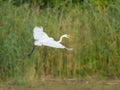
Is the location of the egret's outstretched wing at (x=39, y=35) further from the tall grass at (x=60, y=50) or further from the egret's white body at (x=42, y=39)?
the tall grass at (x=60, y=50)

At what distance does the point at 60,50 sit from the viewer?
23.9 ft

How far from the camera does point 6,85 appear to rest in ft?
22.6

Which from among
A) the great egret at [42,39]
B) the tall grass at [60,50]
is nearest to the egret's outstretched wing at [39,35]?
the great egret at [42,39]

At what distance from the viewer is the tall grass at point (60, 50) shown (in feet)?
23.2

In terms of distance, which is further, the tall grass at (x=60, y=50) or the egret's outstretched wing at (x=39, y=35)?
the tall grass at (x=60, y=50)

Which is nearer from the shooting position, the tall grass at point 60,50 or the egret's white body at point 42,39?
the egret's white body at point 42,39

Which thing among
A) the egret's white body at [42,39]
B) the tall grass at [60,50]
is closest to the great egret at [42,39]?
the egret's white body at [42,39]

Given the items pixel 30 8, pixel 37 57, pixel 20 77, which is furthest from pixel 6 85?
pixel 30 8

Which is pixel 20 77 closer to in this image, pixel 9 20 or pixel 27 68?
pixel 27 68

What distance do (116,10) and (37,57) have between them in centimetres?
171

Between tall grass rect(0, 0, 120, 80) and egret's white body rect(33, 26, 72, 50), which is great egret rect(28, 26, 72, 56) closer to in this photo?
egret's white body rect(33, 26, 72, 50)

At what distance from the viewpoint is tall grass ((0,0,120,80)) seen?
7070 millimetres

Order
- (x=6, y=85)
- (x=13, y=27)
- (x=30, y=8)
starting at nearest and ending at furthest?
(x=6, y=85), (x=13, y=27), (x=30, y=8)

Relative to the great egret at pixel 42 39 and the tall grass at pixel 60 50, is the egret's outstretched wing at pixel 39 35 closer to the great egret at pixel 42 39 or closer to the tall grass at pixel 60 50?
the great egret at pixel 42 39
